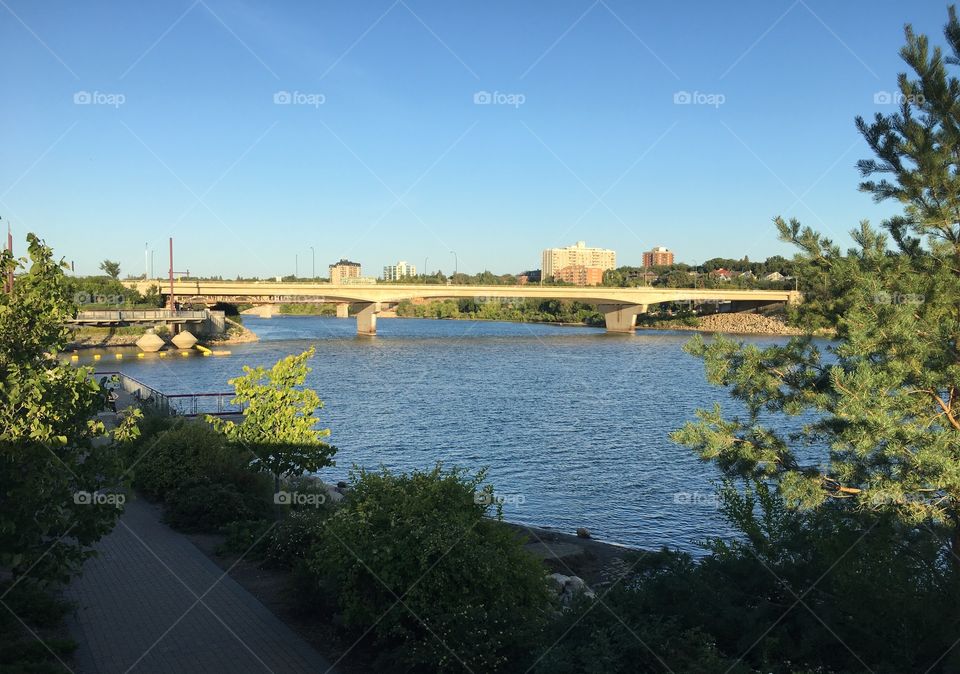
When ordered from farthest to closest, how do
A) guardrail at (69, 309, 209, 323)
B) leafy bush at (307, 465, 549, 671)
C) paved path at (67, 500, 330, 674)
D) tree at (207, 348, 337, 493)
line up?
1. guardrail at (69, 309, 209, 323)
2. tree at (207, 348, 337, 493)
3. paved path at (67, 500, 330, 674)
4. leafy bush at (307, 465, 549, 671)

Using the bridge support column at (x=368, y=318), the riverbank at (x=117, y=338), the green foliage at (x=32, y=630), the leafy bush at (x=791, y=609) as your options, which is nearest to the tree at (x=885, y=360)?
the leafy bush at (x=791, y=609)

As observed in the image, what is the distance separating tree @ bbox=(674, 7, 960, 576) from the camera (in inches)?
302

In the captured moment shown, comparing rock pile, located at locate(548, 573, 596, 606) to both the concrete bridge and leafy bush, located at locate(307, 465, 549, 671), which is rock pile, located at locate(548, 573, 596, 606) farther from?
the concrete bridge

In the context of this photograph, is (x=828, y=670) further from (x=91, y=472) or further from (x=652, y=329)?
(x=652, y=329)

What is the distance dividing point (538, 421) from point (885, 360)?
75.5 feet

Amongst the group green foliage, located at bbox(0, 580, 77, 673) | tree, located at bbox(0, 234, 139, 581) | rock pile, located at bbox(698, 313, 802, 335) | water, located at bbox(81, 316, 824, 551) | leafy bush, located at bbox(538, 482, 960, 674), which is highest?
tree, located at bbox(0, 234, 139, 581)

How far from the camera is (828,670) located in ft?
21.5

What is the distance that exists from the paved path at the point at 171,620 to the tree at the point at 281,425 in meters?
2.61

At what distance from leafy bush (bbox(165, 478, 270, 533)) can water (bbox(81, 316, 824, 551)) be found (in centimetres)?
685

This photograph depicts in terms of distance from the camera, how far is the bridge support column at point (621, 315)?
289 feet

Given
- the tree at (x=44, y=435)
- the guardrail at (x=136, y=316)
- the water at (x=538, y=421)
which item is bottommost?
the water at (x=538, y=421)

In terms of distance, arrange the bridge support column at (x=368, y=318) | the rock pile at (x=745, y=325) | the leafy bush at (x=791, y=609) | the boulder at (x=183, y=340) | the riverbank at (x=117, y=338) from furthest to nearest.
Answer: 1. the rock pile at (x=745, y=325)
2. the bridge support column at (x=368, y=318)
3. the boulder at (x=183, y=340)
4. the riverbank at (x=117, y=338)
5. the leafy bush at (x=791, y=609)

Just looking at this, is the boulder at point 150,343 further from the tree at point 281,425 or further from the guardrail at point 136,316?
the tree at point 281,425

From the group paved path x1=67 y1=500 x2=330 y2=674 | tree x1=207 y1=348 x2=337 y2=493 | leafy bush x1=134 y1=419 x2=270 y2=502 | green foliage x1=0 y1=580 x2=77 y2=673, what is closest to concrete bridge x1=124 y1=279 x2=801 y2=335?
leafy bush x1=134 y1=419 x2=270 y2=502
